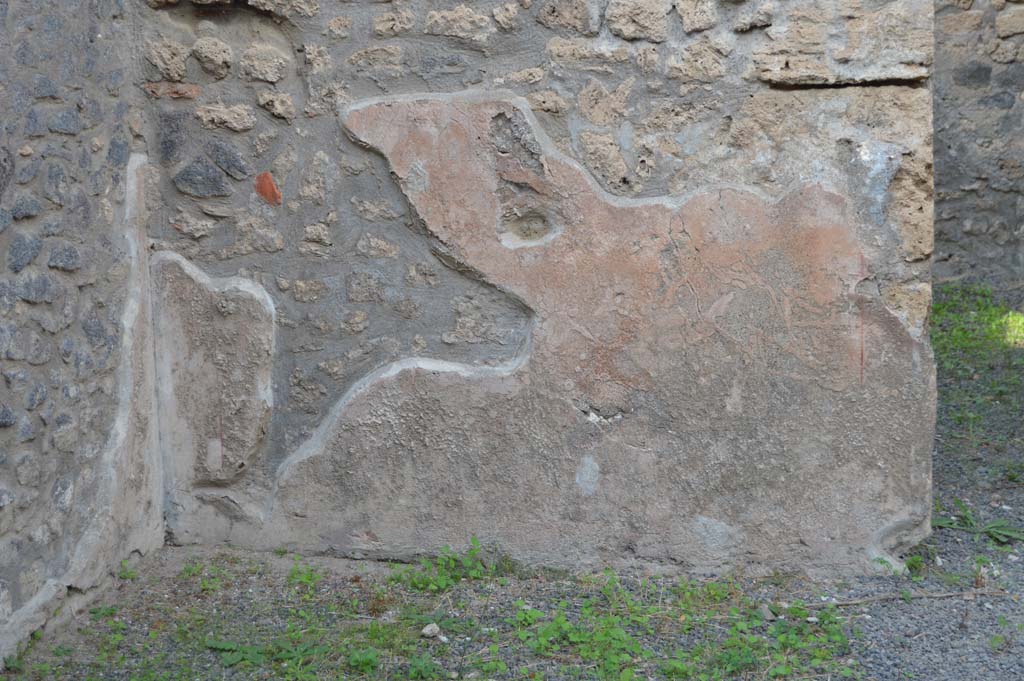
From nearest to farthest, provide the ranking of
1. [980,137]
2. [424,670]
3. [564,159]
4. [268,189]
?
1. [424,670]
2. [564,159]
3. [268,189]
4. [980,137]

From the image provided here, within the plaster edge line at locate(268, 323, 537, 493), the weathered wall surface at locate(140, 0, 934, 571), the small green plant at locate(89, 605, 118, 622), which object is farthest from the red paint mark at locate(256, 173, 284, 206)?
the small green plant at locate(89, 605, 118, 622)

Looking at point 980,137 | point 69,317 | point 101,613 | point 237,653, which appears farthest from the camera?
point 980,137

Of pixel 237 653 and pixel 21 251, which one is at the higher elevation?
pixel 21 251

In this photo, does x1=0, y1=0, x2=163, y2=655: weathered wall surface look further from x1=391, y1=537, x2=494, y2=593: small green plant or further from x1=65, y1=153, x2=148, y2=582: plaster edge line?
x1=391, y1=537, x2=494, y2=593: small green plant

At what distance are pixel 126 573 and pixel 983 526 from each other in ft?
8.23

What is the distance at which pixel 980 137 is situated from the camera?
5938mm

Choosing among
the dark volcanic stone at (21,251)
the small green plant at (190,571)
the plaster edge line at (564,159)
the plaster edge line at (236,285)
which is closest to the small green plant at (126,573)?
the small green plant at (190,571)

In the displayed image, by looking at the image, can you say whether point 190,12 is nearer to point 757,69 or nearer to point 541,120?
point 541,120

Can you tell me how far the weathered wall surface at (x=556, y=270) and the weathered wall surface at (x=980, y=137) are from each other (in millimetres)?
3411

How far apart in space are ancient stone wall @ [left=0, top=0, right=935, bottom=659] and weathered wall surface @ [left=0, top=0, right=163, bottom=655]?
17 mm

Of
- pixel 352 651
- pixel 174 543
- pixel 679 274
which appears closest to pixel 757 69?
pixel 679 274

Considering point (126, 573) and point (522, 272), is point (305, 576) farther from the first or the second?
point (522, 272)

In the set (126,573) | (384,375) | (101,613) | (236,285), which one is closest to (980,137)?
(384,375)

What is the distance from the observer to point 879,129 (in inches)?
113
